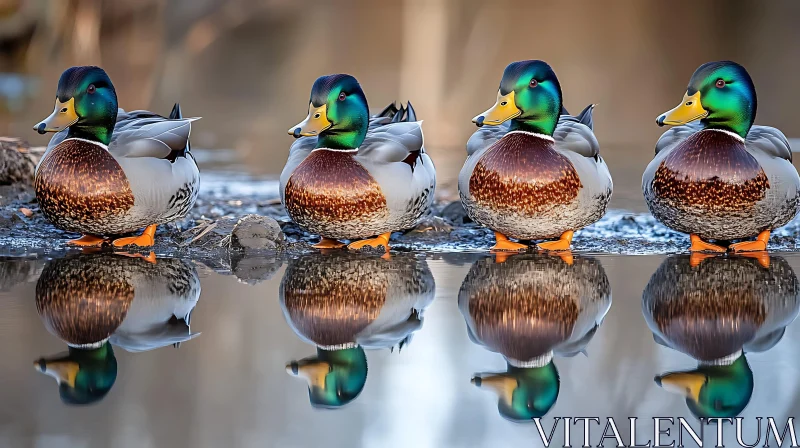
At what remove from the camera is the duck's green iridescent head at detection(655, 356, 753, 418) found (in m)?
2.47

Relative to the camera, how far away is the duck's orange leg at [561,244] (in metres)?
4.55

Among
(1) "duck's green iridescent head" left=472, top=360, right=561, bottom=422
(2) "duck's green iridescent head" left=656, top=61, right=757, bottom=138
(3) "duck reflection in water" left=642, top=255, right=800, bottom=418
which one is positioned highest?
(2) "duck's green iridescent head" left=656, top=61, right=757, bottom=138

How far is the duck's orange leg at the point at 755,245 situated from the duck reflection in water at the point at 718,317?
0.58ft

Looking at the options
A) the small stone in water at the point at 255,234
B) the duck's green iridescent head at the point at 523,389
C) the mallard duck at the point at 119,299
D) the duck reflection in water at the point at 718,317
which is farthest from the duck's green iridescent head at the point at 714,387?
the small stone in water at the point at 255,234

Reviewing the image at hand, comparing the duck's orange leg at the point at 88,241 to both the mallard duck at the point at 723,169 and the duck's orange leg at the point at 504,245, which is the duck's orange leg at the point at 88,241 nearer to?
the duck's orange leg at the point at 504,245

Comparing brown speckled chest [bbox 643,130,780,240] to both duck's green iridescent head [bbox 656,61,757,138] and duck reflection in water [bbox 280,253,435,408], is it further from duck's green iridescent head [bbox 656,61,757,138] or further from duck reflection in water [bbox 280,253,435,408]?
duck reflection in water [bbox 280,253,435,408]

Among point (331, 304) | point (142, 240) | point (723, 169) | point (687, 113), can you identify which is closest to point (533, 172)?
point (687, 113)

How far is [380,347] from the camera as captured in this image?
299 cm

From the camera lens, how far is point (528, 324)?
126 inches

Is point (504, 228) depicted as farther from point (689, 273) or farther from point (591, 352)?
point (591, 352)

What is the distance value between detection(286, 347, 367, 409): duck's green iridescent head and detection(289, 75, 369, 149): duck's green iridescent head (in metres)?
1.63

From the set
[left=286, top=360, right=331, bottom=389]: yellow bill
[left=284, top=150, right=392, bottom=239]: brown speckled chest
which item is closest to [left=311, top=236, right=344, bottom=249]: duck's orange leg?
[left=284, top=150, right=392, bottom=239]: brown speckled chest

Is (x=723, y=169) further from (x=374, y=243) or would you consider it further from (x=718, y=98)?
(x=374, y=243)

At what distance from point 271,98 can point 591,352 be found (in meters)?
8.58
